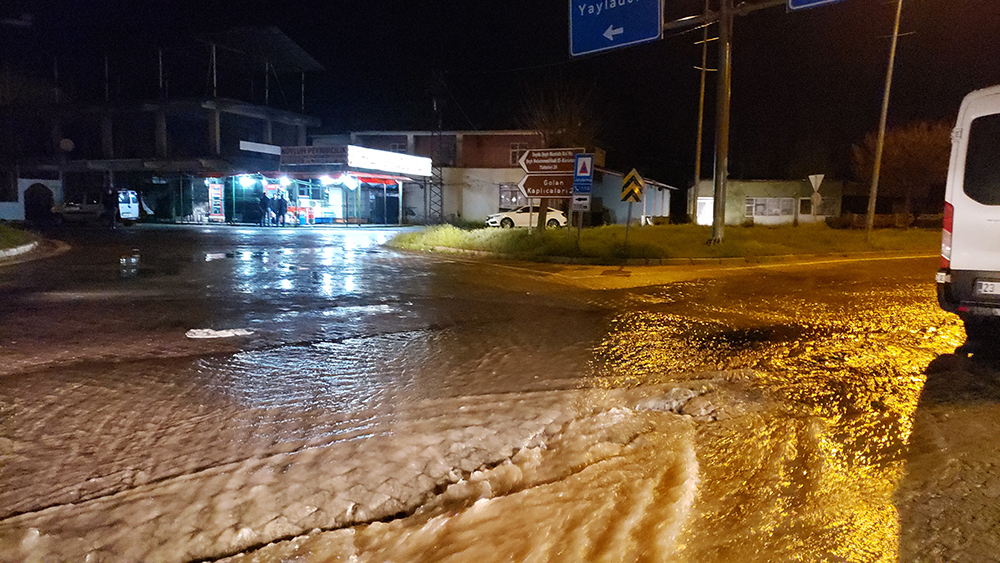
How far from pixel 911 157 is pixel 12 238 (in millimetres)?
49283

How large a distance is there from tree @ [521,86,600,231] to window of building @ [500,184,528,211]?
8.14 metres

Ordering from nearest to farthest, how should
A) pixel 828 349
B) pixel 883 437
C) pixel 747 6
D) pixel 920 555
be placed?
pixel 920 555 < pixel 883 437 < pixel 828 349 < pixel 747 6

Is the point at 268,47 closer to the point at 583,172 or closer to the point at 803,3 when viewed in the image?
the point at 583,172

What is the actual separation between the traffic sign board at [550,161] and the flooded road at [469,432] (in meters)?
9.57

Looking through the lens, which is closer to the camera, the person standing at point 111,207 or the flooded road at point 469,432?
the flooded road at point 469,432

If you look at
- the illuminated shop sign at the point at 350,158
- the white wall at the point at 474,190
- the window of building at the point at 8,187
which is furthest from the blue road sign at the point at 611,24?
the window of building at the point at 8,187

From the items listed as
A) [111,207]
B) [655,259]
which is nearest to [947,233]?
[655,259]

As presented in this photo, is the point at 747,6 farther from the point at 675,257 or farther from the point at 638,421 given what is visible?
the point at 638,421

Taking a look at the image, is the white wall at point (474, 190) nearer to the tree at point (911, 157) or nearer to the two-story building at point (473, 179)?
the two-story building at point (473, 179)

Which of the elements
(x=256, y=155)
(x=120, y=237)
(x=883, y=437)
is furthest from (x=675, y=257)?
(x=256, y=155)

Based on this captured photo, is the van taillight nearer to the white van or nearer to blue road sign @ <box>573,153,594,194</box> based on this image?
the white van

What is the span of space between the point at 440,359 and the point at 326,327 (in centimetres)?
233

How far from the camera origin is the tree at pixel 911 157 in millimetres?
43469

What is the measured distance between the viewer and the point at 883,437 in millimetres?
4840
